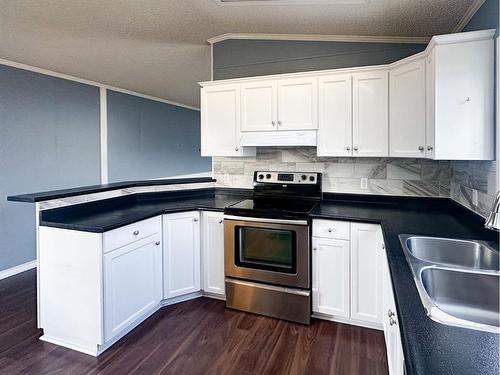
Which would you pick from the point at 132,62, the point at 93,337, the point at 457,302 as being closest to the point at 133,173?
the point at 132,62

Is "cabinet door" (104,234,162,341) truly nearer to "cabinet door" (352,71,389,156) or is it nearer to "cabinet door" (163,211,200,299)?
"cabinet door" (163,211,200,299)

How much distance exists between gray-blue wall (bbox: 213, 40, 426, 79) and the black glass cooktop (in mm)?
1371

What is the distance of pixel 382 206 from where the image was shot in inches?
113

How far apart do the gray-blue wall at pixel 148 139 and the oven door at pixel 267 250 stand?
3271 millimetres

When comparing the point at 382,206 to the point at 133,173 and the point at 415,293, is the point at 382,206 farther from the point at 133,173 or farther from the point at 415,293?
the point at 133,173

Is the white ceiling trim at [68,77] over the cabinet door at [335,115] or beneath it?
over

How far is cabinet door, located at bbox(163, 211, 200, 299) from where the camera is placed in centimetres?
277

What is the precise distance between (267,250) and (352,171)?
116 centimetres

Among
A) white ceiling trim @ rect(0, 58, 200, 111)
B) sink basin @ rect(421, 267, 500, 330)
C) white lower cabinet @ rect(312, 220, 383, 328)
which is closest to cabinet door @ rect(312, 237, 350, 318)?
white lower cabinet @ rect(312, 220, 383, 328)

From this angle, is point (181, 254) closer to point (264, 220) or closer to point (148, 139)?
point (264, 220)

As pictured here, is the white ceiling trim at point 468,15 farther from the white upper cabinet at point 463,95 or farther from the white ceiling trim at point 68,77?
the white ceiling trim at point 68,77

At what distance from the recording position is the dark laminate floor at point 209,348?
2020mm

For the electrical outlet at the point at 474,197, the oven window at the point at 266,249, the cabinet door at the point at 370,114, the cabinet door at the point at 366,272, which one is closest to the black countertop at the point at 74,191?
the oven window at the point at 266,249

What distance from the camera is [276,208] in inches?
105
